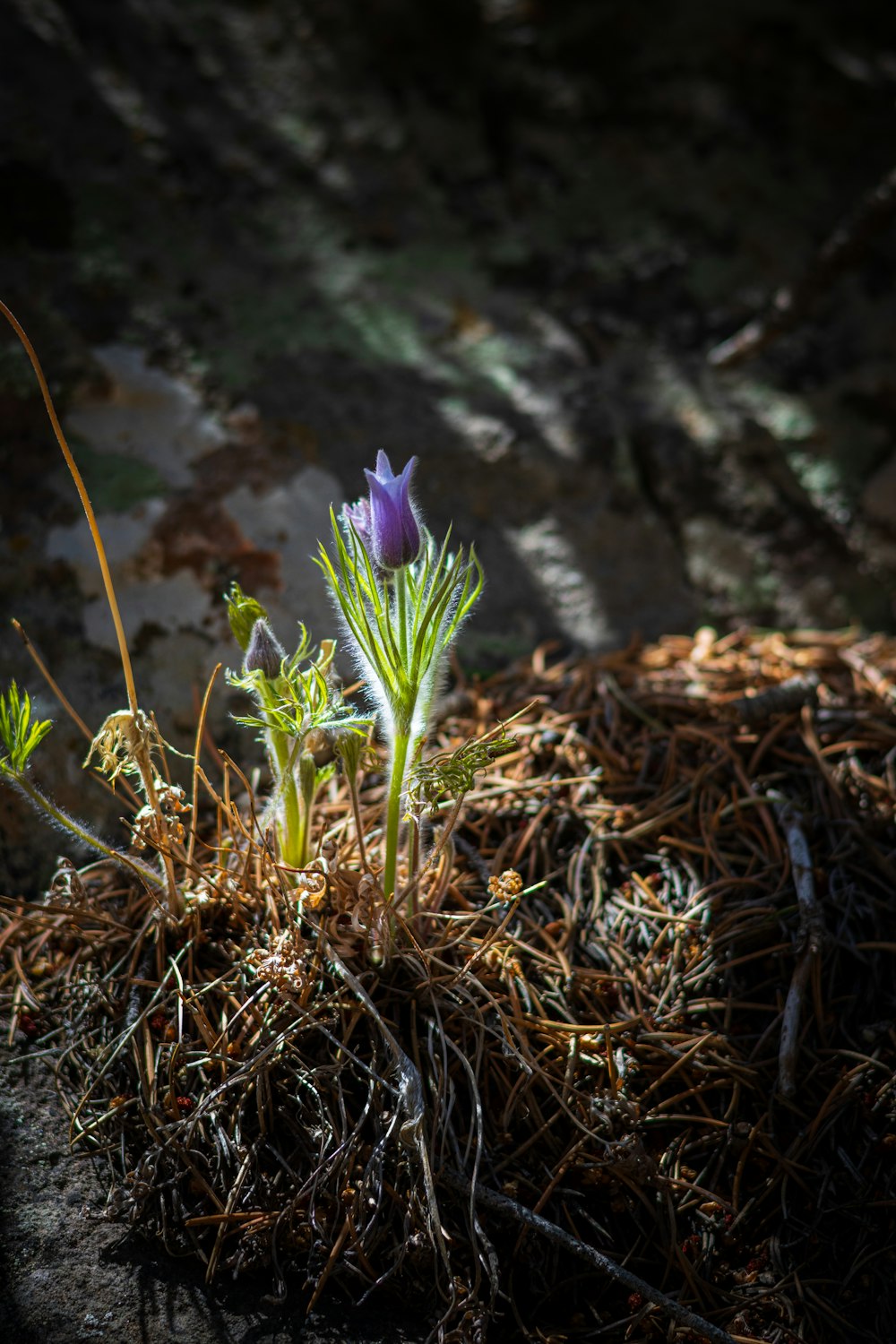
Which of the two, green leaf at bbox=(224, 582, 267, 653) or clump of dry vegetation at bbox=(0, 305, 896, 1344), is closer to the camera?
clump of dry vegetation at bbox=(0, 305, 896, 1344)

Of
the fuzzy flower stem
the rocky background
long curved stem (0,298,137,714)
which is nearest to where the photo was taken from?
long curved stem (0,298,137,714)

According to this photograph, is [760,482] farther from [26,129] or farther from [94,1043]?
[26,129]

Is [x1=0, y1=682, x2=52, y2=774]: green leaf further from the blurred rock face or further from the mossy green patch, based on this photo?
the mossy green patch

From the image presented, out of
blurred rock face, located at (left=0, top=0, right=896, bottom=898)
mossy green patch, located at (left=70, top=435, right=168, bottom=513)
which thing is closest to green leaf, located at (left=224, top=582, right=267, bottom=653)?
blurred rock face, located at (left=0, top=0, right=896, bottom=898)

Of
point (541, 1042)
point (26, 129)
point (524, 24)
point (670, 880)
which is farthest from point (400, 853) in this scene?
point (524, 24)

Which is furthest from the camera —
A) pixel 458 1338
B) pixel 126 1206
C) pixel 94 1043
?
pixel 94 1043

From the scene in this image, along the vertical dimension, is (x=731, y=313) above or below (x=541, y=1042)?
above

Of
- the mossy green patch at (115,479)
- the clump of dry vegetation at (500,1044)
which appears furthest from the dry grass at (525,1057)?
the mossy green patch at (115,479)

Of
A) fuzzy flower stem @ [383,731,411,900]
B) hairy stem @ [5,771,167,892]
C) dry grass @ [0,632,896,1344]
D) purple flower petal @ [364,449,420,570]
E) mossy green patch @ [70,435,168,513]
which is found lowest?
dry grass @ [0,632,896,1344]
